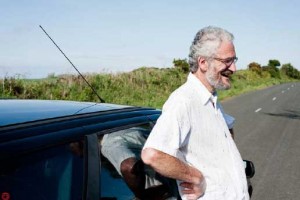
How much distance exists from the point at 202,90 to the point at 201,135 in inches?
11.0

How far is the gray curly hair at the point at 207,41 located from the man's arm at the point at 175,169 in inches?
25.5

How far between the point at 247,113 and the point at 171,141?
16.3m

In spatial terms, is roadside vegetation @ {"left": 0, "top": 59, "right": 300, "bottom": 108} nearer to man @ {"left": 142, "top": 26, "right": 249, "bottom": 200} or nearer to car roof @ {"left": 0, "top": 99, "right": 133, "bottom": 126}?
car roof @ {"left": 0, "top": 99, "right": 133, "bottom": 126}

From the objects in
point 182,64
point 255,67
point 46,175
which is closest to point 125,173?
point 46,175

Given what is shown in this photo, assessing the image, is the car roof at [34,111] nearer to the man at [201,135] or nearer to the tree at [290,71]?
the man at [201,135]

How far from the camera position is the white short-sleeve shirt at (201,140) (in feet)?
7.26

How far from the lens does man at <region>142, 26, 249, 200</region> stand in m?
2.21

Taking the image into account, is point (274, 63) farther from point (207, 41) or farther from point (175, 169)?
point (175, 169)

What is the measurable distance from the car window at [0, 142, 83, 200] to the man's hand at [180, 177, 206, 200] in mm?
617

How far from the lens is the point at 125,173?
2510 millimetres

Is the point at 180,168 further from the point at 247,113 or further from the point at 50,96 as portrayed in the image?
the point at 247,113

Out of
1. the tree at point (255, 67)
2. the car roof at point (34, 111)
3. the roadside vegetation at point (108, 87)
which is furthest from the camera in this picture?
the tree at point (255, 67)

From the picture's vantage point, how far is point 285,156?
9.09 meters

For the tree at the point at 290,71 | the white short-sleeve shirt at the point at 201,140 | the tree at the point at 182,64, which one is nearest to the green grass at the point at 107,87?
the tree at the point at 182,64
